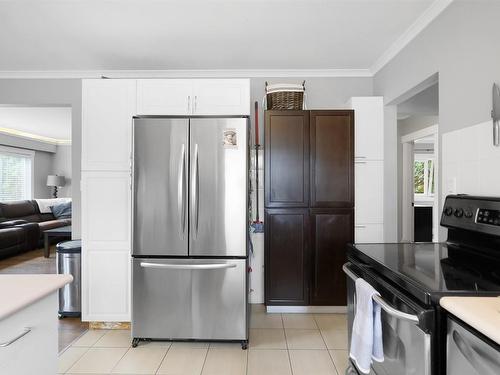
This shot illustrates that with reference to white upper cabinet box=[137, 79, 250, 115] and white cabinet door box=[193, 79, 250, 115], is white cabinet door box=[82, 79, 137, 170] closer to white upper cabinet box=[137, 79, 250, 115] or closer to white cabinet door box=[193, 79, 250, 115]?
white upper cabinet box=[137, 79, 250, 115]

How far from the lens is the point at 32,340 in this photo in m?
1.11

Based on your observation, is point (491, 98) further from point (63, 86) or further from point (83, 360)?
point (63, 86)

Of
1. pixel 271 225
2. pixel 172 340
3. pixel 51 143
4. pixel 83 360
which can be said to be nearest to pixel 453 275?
pixel 271 225

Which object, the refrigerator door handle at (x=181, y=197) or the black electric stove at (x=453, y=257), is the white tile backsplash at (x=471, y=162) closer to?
the black electric stove at (x=453, y=257)

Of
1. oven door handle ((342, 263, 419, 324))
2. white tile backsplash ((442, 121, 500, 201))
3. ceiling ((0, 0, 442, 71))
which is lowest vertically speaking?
oven door handle ((342, 263, 419, 324))

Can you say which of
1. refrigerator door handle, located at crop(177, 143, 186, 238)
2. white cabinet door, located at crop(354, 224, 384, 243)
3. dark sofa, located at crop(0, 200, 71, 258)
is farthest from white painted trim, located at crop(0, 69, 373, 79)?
dark sofa, located at crop(0, 200, 71, 258)

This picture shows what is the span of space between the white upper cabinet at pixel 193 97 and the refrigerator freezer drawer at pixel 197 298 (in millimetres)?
1271

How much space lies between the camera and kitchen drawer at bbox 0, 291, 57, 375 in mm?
991

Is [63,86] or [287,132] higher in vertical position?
[63,86]

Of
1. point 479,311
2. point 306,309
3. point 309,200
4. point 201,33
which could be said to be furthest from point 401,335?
point 201,33

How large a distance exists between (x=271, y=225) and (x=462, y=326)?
2.05 meters

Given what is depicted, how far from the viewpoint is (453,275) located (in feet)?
4.09

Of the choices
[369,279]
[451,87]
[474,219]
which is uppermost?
[451,87]

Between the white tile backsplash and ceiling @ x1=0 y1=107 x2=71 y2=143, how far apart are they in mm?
5197
